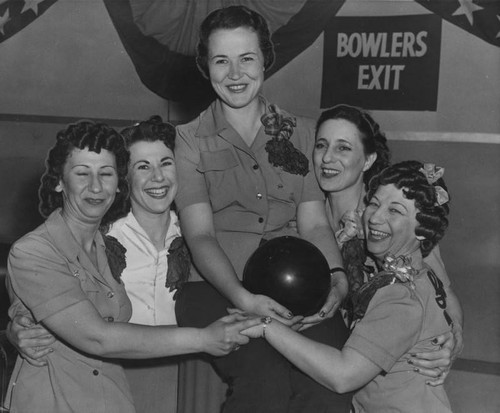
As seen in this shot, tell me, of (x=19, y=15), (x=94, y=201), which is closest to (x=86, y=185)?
(x=94, y=201)

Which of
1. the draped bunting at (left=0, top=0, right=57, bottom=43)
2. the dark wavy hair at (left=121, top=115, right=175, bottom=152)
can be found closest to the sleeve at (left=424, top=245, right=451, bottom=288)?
the dark wavy hair at (left=121, top=115, right=175, bottom=152)

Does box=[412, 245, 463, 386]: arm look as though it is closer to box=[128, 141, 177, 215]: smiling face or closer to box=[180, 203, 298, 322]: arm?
box=[180, 203, 298, 322]: arm

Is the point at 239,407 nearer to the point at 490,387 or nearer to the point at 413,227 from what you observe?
the point at 413,227

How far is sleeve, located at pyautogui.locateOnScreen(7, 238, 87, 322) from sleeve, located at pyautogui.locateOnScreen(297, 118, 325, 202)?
A: 1099 mm

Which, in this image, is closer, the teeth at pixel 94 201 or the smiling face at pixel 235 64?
the teeth at pixel 94 201

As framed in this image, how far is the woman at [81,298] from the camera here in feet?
9.37

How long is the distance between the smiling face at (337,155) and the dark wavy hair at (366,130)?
23mm

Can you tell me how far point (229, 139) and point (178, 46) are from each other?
4.27 metres

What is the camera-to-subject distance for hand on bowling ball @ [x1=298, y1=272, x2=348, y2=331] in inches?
122

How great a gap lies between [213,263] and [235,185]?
41 cm

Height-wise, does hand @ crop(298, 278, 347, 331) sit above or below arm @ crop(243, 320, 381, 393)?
above

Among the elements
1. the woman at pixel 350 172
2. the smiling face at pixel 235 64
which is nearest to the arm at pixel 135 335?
the woman at pixel 350 172

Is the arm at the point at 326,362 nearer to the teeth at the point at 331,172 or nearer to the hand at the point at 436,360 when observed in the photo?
the hand at the point at 436,360

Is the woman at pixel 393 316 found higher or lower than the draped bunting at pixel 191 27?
lower
